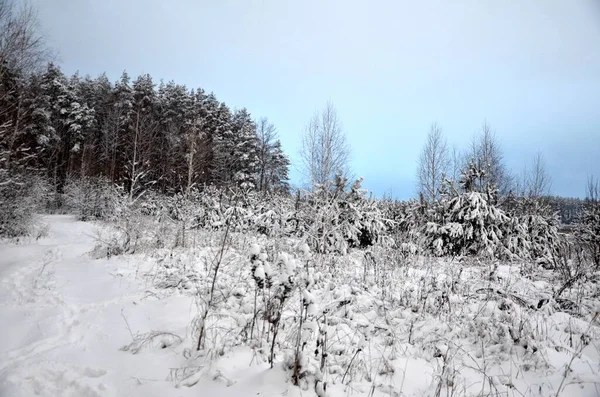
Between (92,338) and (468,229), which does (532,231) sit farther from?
(92,338)

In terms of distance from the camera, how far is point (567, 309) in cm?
445

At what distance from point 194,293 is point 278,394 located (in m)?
2.96

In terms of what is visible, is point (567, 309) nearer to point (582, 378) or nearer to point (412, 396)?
point (582, 378)

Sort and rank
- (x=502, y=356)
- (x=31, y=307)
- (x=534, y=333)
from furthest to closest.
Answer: (x=31, y=307), (x=534, y=333), (x=502, y=356)

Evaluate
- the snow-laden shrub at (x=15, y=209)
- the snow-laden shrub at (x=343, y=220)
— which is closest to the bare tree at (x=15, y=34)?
the snow-laden shrub at (x=15, y=209)

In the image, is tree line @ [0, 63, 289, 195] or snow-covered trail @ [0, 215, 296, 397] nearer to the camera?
snow-covered trail @ [0, 215, 296, 397]

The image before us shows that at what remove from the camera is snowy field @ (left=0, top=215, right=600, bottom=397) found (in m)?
2.40

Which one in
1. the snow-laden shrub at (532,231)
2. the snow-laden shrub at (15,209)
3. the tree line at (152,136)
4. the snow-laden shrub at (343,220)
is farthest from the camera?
the tree line at (152,136)

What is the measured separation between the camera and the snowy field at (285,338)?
2.40 metres

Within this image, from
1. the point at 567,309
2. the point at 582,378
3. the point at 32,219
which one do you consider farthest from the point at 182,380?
the point at 32,219

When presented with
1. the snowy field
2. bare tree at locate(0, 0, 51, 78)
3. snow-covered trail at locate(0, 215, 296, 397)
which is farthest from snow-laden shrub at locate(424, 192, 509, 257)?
bare tree at locate(0, 0, 51, 78)

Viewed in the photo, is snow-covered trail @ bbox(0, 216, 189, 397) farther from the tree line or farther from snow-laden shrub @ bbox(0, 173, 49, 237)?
the tree line

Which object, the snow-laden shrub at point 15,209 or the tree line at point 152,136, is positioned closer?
the snow-laden shrub at point 15,209

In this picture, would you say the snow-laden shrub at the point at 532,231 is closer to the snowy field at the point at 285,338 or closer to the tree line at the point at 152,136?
the snowy field at the point at 285,338
